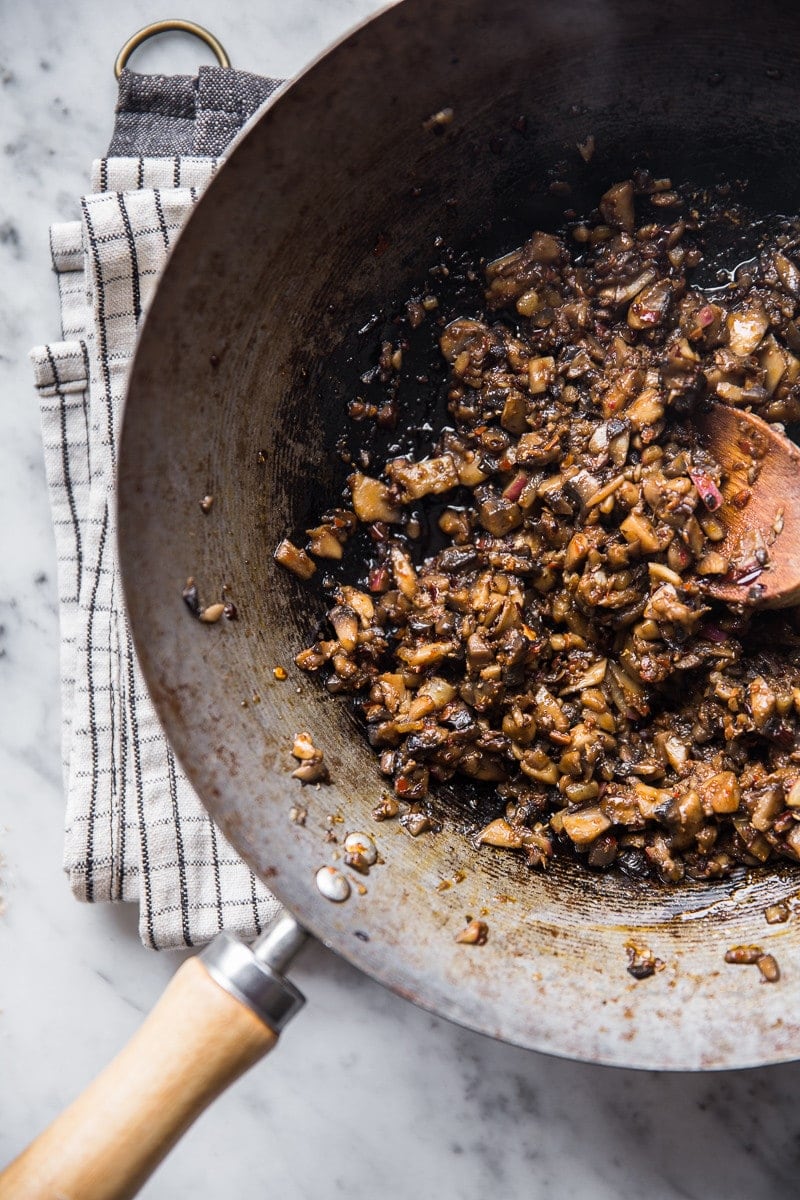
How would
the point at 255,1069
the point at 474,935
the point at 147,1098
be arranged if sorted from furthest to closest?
the point at 255,1069, the point at 474,935, the point at 147,1098

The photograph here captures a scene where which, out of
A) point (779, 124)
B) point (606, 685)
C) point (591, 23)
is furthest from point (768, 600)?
point (591, 23)

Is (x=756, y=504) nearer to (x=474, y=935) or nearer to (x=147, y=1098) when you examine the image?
(x=474, y=935)

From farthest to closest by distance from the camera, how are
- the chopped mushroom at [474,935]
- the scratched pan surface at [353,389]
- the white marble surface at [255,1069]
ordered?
1. the white marble surface at [255,1069]
2. the chopped mushroom at [474,935]
3. the scratched pan surface at [353,389]

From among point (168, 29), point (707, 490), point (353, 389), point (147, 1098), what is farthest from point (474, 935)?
point (168, 29)

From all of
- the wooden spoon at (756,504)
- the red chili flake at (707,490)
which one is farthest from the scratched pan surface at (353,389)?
the red chili flake at (707,490)

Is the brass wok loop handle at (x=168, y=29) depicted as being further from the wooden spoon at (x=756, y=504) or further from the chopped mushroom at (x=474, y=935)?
the chopped mushroom at (x=474, y=935)

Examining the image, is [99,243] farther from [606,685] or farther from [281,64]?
[606,685]

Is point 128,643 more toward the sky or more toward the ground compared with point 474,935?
more toward the sky
